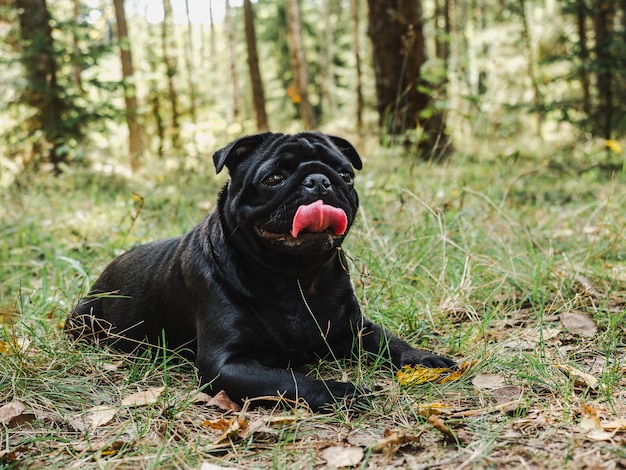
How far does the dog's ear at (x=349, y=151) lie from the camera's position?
3.42 metres

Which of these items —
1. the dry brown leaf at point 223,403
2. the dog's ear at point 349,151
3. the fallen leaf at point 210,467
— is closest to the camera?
the fallen leaf at point 210,467

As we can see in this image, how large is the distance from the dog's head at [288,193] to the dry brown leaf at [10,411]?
3.85 feet

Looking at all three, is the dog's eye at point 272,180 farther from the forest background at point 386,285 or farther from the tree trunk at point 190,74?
the tree trunk at point 190,74

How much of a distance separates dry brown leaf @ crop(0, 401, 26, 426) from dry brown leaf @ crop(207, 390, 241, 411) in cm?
74

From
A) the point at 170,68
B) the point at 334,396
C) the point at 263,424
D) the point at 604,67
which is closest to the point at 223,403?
the point at 263,424

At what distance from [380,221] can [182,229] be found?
1800 mm

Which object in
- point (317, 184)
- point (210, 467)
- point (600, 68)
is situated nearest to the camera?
point (210, 467)

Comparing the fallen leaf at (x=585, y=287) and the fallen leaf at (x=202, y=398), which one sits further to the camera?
the fallen leaf at (x=585, y=287)

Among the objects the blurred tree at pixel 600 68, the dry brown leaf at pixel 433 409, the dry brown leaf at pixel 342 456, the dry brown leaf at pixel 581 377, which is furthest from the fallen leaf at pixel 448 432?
the blurred tree at pixel 600 68

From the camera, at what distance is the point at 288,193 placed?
2775mm

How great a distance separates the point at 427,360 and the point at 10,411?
1.81m

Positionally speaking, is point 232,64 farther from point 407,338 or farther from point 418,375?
point 418,375

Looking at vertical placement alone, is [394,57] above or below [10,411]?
above

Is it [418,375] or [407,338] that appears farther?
[407,338]
